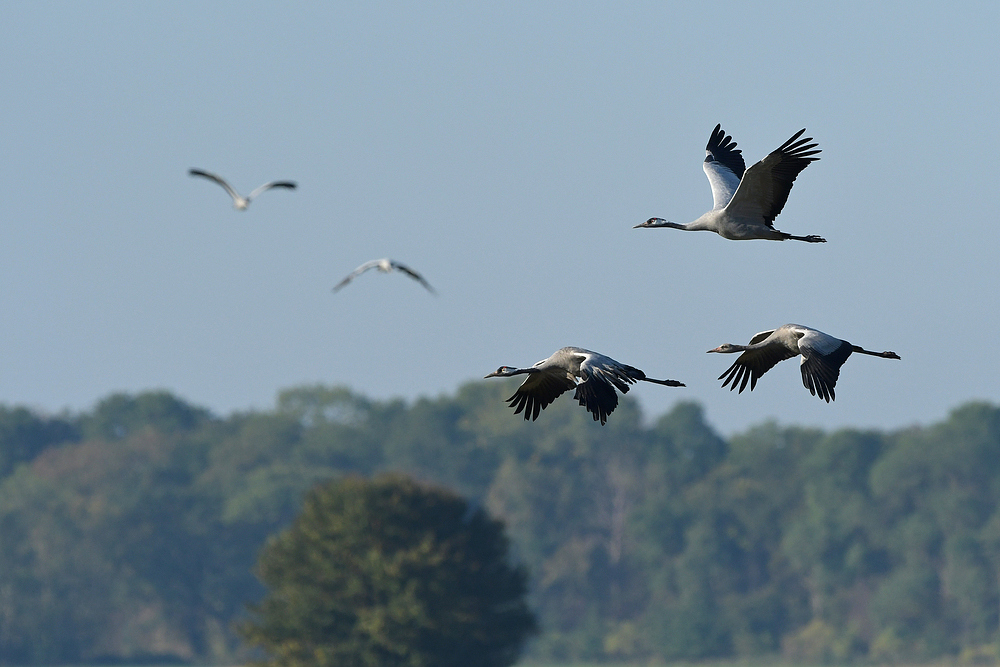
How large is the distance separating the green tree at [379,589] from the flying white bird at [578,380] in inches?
2946

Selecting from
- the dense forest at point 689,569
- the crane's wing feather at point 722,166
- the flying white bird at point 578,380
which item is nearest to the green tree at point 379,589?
the crane's wing feather at point 722,166

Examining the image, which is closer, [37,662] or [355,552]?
[355,552]

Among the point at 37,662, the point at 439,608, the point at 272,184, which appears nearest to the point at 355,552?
the point at 439,608

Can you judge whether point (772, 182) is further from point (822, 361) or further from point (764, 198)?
point (822, 361)

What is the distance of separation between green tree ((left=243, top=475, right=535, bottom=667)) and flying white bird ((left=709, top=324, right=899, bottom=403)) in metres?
76.5

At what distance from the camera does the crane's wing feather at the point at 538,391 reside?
90.6ft

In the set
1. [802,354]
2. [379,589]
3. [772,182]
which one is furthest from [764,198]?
[379,589]

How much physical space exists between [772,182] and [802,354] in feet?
13.7

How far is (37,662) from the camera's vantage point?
185 m

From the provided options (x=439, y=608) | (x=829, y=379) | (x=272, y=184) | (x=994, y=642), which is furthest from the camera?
(x=994, y=642)

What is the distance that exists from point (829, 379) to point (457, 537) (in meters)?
83.9

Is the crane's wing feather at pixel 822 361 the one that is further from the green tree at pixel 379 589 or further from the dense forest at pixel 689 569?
the dense forest at pixel 689 569

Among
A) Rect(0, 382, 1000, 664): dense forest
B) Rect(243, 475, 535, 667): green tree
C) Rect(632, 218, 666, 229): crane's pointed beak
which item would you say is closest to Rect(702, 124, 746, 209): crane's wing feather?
Rect(632, 218, 666, 229): crane's pointed beak

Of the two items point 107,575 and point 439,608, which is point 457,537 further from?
point 107,575
